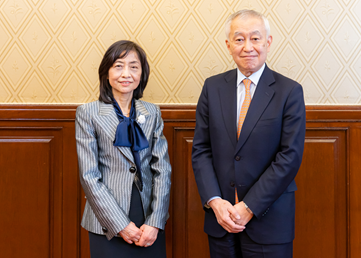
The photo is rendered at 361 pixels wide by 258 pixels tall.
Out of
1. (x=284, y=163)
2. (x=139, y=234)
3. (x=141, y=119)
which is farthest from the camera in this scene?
(x=141, y=119)

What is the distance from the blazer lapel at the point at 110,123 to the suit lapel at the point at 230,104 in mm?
498

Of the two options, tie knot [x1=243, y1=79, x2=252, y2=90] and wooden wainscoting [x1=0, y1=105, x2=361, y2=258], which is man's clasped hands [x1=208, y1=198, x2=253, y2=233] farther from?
wooden wainscoting [x1=0, y1=105, x2=361, y2=258]

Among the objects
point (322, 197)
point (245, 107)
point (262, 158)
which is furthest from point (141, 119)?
point (322, 197)

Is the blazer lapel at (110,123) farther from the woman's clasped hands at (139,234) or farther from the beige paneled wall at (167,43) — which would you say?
the beige paneled wall at (167,43)

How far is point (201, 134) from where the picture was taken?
150 centimetres

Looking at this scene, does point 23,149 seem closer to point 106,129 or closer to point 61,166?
point 61,166

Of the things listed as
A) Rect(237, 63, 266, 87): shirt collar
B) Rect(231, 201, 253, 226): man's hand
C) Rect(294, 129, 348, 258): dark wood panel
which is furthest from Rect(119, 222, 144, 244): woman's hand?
Rect(294, 129, 348, 258): dark wood panel

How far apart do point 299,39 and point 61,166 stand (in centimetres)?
184

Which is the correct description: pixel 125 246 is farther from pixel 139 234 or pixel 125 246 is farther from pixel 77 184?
pixel 77 184

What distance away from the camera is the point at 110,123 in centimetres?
147

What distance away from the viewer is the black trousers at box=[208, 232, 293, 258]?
1340 millimetres

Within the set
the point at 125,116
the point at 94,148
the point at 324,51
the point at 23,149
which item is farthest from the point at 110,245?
the point at 324,51

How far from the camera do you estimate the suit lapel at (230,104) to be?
1397mm

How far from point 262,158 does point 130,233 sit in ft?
2.34
